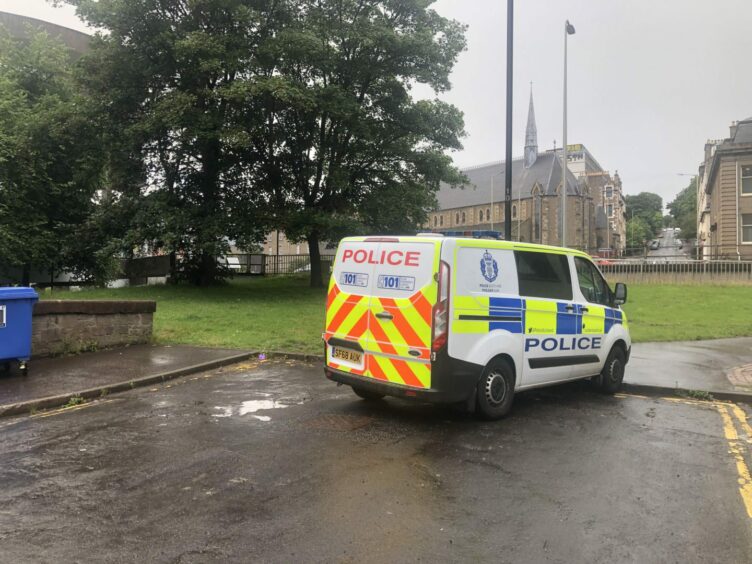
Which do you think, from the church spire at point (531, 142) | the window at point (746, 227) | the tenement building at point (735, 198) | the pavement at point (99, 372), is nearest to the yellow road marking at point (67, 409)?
the pavement at point (99, 372)

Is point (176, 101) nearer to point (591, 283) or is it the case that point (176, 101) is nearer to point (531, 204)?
point (591, 283)

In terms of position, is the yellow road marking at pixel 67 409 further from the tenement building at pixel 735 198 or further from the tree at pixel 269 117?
the tenement building at pixel 735 198

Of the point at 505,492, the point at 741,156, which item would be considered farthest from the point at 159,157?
the point at 741,156

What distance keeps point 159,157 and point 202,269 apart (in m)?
4.89

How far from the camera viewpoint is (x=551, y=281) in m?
7.02

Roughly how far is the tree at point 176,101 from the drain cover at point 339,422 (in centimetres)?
1394

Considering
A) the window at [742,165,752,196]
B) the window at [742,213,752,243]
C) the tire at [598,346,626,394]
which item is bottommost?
the tire at [598,346,626,394]

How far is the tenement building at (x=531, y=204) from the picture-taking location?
284ft

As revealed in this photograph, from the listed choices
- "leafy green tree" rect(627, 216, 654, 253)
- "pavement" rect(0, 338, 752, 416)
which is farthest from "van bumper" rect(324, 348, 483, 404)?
"leafy green tree" rect(627, 216, 654, 253)

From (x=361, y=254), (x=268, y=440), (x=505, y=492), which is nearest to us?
(x=505, y=492)

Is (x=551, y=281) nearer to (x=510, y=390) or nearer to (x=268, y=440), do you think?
(x=510, y=390)

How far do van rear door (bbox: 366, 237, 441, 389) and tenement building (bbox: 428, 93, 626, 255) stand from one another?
7609cm

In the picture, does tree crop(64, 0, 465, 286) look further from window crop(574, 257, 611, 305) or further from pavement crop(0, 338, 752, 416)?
window crop(574, 257, 611, 305)

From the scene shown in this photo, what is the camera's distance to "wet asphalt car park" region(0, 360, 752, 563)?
10.9 ft
